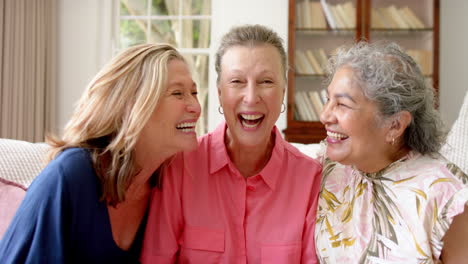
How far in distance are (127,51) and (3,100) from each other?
3069mm

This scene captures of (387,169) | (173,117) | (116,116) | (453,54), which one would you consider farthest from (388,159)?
(453,54)

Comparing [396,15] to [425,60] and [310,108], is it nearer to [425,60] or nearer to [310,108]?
[425,60]

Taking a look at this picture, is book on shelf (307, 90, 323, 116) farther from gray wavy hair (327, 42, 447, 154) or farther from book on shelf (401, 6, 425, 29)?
gray wavy hair (327, 42, 447, 154)

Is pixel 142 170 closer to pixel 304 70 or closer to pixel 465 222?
pixel 465 222

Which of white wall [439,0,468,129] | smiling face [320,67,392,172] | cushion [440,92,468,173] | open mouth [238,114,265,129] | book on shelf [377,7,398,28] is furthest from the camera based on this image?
Answer: white wall [439,0,468,129]

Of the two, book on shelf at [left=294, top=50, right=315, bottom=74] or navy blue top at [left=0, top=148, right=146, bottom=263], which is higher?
book on shelf at [left=294, top=50, right=315, bottom=74]

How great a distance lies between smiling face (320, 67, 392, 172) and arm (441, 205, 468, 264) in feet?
0.93

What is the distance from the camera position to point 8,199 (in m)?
1.48

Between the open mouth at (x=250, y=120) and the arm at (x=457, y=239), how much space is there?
2.37 feet

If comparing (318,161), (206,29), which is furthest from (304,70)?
(318,161)

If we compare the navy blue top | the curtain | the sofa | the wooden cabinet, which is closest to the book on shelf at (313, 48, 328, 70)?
the wooden cabinet

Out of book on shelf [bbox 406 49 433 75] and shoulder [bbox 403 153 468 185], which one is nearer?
shoulder [bbox 403 153 468 185]

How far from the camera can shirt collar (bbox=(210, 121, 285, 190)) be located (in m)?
1.61

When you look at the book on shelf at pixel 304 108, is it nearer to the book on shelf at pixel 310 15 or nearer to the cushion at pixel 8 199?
the book on shelf at pixel 310 15
